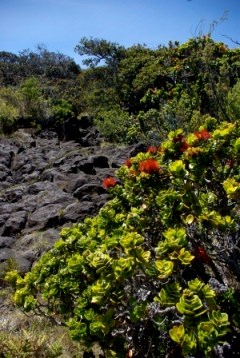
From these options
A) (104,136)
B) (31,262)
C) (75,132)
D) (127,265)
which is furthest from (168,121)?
(127,265)

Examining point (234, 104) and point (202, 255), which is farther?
point (234, 104)

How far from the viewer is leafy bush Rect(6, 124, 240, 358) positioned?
2781 mm

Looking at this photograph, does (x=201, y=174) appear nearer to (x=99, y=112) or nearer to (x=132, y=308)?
(x=132, y=308)

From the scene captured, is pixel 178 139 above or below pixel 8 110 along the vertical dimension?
above

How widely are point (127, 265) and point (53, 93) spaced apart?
25.5m

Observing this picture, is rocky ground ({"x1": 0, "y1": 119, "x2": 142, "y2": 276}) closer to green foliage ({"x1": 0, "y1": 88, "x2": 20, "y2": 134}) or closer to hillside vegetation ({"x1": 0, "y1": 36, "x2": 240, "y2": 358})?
hillside vegetation ({"x1": 0, "y1": 36, "x2": 240, "y2": 358})

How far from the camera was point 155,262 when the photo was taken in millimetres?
2857

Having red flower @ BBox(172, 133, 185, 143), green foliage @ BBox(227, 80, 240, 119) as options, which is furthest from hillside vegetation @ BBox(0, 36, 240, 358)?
green foliage @ BBox(227, 80, 240, 119)

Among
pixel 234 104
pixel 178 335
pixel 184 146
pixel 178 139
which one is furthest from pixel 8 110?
pixel 178 335

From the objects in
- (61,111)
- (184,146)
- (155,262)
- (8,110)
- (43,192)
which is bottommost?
(43,192)

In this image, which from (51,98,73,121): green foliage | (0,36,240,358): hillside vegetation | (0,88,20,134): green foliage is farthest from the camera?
(51,98,73,121): green foliage

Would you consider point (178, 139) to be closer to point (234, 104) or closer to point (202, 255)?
point (202, 255)

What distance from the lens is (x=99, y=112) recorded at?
2289cm

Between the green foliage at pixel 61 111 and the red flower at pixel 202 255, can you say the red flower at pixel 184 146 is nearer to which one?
the red flower at pixel 202 255
